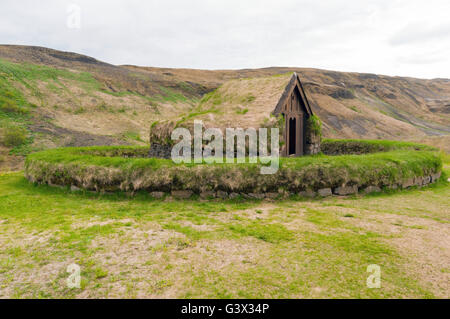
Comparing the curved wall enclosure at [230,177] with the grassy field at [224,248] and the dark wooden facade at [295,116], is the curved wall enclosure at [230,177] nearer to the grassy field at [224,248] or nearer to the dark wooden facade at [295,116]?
the grassy field at [224,248]

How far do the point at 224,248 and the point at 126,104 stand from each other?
38679 millimetres

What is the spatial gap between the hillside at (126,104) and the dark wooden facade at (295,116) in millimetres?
1046

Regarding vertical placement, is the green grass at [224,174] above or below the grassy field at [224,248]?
above

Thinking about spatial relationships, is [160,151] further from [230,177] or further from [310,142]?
[310,142]

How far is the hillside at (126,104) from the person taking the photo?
2059 centimetres

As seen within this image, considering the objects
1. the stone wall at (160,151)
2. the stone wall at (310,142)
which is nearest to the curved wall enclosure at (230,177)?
the stone wall at (160,151)

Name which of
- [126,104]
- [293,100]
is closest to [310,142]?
[293,100]

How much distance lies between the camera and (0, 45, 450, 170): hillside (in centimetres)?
2059

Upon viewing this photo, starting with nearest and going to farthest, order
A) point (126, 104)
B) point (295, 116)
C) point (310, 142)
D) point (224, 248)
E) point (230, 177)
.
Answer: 1. point (224, 248)
2. point (230, 177)
3. point (295, 116)
4. point (310, 142)
5. point (126, 104)

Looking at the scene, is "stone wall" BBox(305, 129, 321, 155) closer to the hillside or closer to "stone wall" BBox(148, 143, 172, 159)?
the hillside

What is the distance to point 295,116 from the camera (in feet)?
50.7
